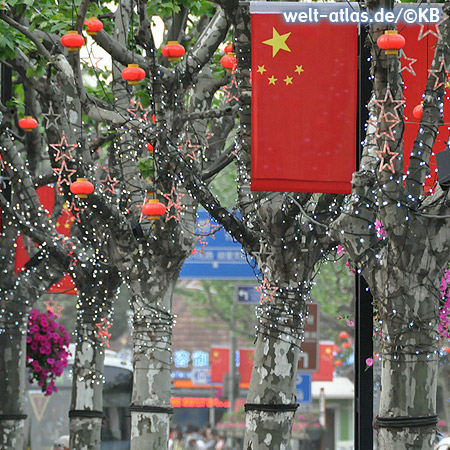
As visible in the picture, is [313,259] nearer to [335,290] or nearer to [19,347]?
[19,347]

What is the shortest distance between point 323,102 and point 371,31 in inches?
45.6

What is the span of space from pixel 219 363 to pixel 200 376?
268cm

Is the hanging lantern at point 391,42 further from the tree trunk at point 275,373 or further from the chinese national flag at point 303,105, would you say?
the tree trunk at point 275,373

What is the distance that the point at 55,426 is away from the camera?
3338cm

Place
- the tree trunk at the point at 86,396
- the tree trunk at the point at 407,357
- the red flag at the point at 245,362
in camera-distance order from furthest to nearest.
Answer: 1. the red flag at the point at 245,362
2. the tree trunk at the point at 86,396
3. the tree trunk at the point at 407,357

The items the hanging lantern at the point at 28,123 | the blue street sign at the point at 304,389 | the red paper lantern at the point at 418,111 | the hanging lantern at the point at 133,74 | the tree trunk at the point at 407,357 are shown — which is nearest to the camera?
the tree trunk at the point at 407,357

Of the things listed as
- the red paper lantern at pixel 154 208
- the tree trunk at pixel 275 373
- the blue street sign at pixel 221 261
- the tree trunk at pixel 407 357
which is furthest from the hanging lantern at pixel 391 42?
the blue street sign at pixel 221 261

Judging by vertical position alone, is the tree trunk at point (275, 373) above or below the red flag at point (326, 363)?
below

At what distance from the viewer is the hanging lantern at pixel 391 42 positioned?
816cm

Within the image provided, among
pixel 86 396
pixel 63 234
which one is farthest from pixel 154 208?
pixel 63 234

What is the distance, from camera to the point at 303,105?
9.53 metres

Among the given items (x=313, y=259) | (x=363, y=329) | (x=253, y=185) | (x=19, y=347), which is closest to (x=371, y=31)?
(x=253, y=185)

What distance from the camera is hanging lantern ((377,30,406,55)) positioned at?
8.16m

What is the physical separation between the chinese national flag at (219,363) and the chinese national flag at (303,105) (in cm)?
4417
